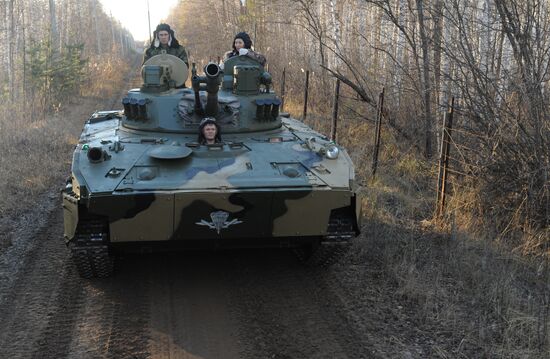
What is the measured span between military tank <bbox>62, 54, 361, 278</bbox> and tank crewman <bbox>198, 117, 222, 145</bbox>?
0.37 ft

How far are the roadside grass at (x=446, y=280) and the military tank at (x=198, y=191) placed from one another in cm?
73

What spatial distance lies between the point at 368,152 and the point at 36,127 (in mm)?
8426

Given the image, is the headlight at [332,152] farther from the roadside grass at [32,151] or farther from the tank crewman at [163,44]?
the roadside grass at [32,151]

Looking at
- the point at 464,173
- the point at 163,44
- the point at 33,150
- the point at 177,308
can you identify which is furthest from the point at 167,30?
the point at 33,150

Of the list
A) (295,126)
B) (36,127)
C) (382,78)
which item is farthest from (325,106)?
(295,126)

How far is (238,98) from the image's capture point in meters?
6.99

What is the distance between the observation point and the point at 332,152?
584 cm

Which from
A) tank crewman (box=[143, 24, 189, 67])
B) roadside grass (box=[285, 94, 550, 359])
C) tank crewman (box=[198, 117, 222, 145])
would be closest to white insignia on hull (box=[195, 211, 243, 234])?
tank crewman (box=[198, 117, 222, 145])

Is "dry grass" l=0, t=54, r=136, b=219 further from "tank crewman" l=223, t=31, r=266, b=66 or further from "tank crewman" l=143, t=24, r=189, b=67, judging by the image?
"tank crewman" l=223, t=31, r=266, b=66

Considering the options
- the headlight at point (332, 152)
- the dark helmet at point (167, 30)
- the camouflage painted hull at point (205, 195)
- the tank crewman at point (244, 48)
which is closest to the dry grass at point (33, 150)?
the dark helmet at point (167, 30)

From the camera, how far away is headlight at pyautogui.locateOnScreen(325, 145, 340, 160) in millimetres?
5816

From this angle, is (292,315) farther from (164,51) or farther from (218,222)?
(164,51)

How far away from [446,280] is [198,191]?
2710 mm

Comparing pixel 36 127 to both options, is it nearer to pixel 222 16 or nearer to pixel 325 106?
pixel 325 106
